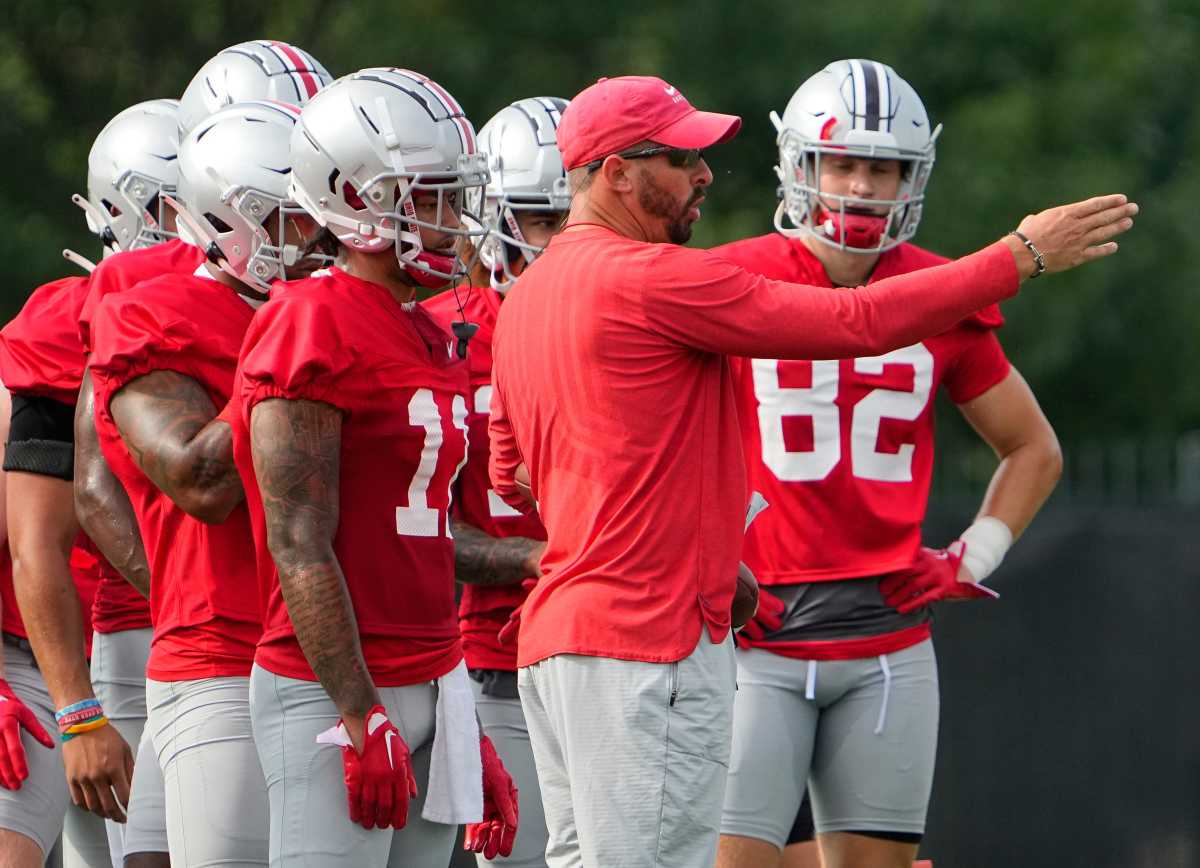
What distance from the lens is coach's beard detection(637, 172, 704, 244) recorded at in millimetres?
3682

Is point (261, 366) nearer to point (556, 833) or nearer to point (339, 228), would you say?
point (339, 228)

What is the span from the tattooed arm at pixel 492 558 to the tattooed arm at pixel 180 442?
909mm

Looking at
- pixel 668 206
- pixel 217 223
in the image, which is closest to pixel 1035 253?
pixel 668 206

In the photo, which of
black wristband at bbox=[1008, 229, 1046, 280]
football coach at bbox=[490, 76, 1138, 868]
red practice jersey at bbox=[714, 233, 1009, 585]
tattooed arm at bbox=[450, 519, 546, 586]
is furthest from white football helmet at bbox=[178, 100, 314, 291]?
black wristband at bbox=[1008, 229, 1046, 280]

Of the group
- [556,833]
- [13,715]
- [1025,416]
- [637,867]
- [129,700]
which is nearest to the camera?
[637,867]

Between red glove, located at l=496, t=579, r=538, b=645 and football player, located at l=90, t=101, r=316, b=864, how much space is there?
0.48m

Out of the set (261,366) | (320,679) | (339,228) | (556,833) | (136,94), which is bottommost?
(556,833)

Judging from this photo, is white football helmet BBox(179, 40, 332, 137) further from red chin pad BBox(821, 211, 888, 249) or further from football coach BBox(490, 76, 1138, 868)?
football coach BBox(490, 76, 1138, 868)

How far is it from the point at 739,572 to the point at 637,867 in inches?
24.6

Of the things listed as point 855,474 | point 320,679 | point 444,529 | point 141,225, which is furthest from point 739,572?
point 141,225

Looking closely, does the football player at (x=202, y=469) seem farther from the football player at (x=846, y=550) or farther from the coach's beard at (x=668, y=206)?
the football player at (x=846, y=550)

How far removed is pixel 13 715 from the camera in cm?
436

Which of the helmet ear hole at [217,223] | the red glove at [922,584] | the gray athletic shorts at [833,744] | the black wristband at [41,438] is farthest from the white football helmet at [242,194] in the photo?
the red glove at [922,584]

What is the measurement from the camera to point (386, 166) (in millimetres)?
3803
